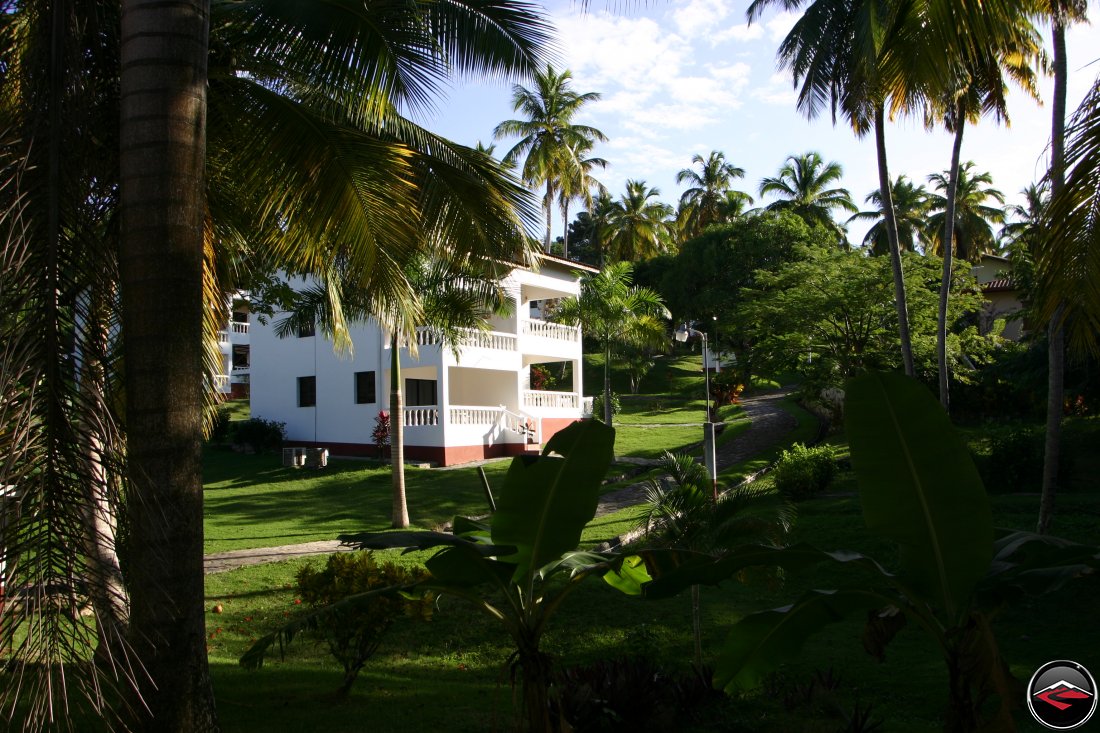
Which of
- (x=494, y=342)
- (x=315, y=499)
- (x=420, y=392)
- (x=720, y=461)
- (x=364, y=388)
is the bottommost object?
(x=315, y=499)

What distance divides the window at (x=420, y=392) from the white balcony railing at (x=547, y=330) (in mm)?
4072

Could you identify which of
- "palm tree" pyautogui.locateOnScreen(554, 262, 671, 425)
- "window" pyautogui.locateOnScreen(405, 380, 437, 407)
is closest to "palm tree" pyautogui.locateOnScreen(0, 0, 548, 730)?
"palm tree" pyautogui.locateOnScreen(554, 262, 671, 425)

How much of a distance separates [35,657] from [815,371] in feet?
76.0

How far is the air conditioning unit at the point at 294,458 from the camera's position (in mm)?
26156

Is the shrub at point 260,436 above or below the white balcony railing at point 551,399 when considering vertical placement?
below

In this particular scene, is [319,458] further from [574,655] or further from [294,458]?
[574,655]

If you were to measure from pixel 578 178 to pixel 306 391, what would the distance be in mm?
18834

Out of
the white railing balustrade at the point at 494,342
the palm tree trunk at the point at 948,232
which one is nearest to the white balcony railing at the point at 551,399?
the white railing balustrade at the point at 494,342

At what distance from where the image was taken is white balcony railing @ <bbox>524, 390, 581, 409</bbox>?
30.4 metres

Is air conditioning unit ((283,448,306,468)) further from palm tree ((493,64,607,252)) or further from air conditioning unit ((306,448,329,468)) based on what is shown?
palm tree ((493,64,607,252))

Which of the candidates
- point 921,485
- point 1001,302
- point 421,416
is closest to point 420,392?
point 421,416

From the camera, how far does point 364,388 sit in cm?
2862

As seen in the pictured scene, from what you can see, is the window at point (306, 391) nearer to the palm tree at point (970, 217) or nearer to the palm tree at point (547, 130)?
the palm tree at point (547, 130)

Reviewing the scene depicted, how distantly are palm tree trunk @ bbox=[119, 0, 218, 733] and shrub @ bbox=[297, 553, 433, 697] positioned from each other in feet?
8.79
